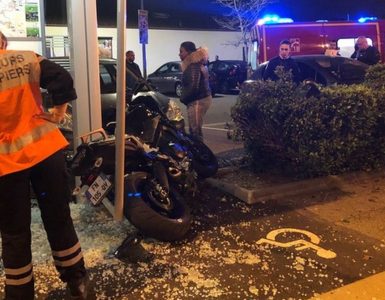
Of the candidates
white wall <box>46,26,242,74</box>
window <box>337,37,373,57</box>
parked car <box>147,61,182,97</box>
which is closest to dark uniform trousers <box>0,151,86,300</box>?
window <box>337,37,373,57</box>

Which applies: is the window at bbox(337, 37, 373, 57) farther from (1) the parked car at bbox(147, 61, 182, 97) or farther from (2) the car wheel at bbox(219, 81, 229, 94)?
(1) the parked car at bbox(147, 61, 182, 97)

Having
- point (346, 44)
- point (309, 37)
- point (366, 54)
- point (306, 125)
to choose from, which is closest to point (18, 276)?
point (306, 125)

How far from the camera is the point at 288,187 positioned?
240 inches

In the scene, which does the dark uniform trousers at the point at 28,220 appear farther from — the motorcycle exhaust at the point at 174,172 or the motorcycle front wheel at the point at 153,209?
the motorcycle exhaust at the point at 174,172

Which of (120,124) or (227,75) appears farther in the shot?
(227,75)

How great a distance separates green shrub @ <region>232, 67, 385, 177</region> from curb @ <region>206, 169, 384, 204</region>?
116 mm

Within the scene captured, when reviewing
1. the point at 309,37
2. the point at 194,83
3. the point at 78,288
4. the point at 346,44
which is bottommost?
the point at 78,288

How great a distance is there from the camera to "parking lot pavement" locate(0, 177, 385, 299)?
12.5ft

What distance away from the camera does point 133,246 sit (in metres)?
4.34

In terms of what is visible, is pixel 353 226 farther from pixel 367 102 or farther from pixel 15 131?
pixel 15 131

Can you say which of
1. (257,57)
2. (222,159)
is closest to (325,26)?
(257,57)

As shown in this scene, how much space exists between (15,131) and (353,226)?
339cm

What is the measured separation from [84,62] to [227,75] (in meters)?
15.3

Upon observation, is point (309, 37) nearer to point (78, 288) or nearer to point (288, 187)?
point (288, 187)
